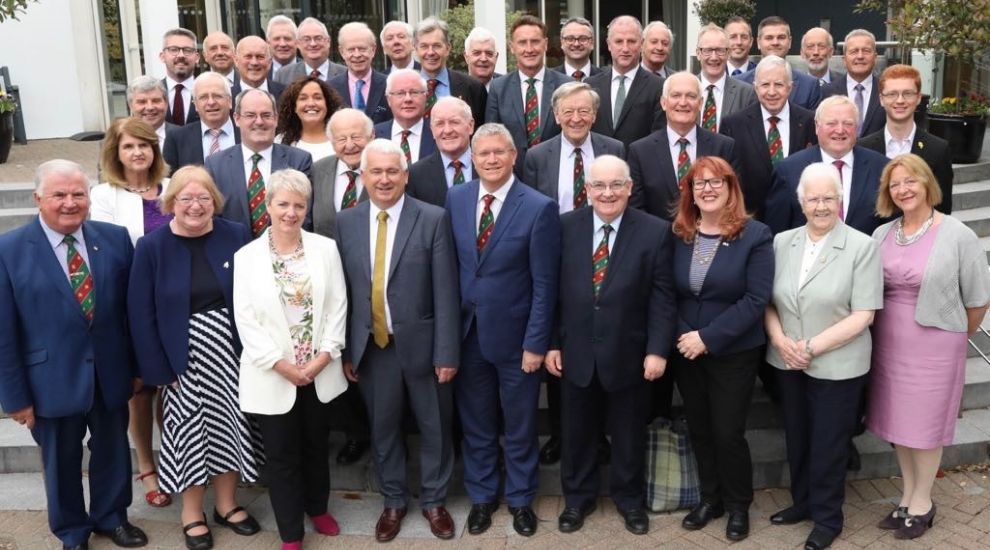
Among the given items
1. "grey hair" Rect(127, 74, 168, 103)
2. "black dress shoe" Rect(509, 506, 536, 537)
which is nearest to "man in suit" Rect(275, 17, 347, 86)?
"grey hair" Rect(127, 74, 168, 103)

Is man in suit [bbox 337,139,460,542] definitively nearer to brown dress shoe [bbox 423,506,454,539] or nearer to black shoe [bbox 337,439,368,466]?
brown dress shoe [bbox 423,506,454,539]

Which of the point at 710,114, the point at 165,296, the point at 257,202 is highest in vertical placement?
the point at 710,114

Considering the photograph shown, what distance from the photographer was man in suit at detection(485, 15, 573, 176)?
634cm

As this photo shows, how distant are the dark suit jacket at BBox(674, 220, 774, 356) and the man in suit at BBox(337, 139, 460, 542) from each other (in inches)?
49.0

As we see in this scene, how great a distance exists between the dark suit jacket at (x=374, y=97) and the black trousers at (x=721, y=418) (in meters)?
2.90

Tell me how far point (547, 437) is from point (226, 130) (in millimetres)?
2767

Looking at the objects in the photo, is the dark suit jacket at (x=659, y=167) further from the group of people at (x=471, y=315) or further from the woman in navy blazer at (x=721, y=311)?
the woman in navy blazer at (x=721, y=311)

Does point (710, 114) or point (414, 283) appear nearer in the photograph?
point (414, 283)

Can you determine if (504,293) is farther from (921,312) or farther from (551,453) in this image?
(921,312)

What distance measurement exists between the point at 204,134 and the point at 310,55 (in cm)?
158

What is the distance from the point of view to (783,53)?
7.73m

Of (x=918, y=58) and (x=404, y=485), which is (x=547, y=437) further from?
(x=918, y=58)

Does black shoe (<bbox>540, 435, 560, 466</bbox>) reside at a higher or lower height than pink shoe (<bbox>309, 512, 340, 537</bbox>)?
higher

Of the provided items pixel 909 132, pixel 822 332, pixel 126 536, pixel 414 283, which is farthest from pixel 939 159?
pixel 126 536
